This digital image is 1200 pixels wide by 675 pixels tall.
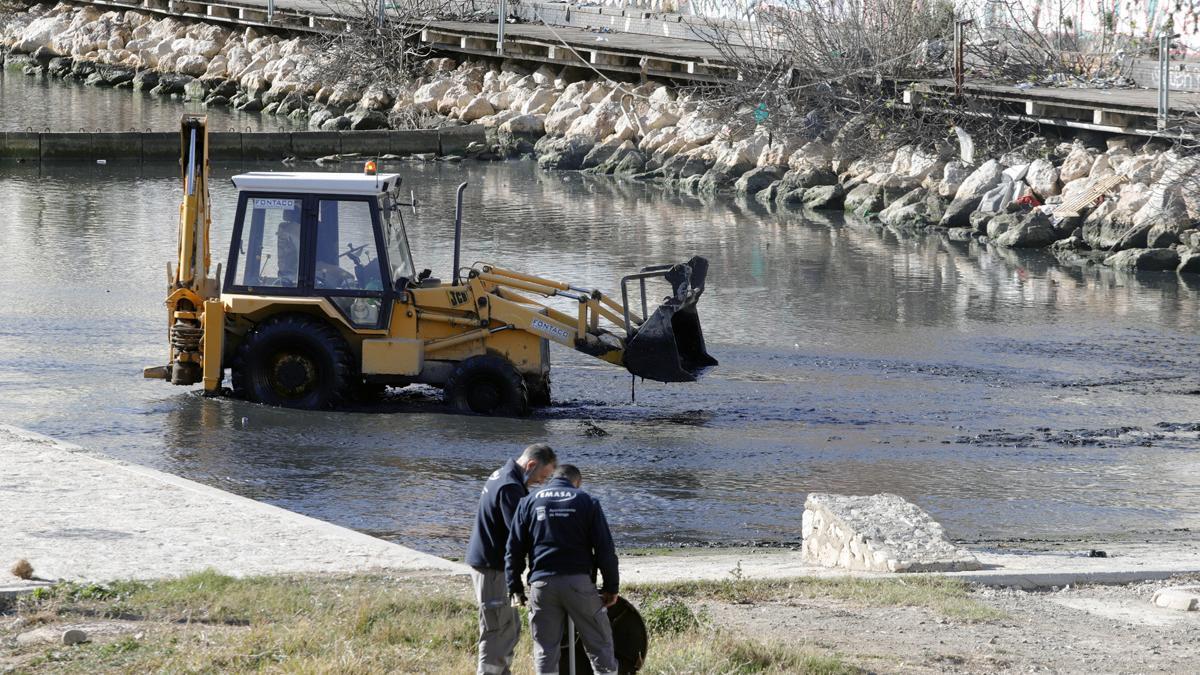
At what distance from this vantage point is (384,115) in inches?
1639

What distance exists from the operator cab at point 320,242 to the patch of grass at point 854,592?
235 inches

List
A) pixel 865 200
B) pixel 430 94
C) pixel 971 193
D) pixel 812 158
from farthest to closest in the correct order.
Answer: pixel 430 94 → pixel 812 158 → pixel 865 200 → pixel 971 193

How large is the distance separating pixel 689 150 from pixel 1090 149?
9.53m

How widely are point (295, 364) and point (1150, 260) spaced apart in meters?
14.9

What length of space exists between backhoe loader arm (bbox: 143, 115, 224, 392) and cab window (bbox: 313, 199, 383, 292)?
41.6 inches

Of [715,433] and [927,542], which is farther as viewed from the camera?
[715,433]

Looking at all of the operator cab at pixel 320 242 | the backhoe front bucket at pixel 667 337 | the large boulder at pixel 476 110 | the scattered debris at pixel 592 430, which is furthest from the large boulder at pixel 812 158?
the operator cab at pixel 320 242

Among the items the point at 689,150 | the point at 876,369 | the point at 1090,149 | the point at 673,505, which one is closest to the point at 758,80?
the point at 689,150

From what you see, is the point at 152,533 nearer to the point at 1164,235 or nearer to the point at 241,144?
the point at 1164,235

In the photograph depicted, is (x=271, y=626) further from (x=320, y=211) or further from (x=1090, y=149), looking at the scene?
(x=1090, y=149)

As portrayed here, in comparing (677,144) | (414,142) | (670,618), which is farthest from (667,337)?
(414,142)

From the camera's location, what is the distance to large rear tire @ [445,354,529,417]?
14.5 metres

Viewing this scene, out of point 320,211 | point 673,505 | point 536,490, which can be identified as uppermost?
point 320,211

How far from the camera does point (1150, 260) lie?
2438cm
